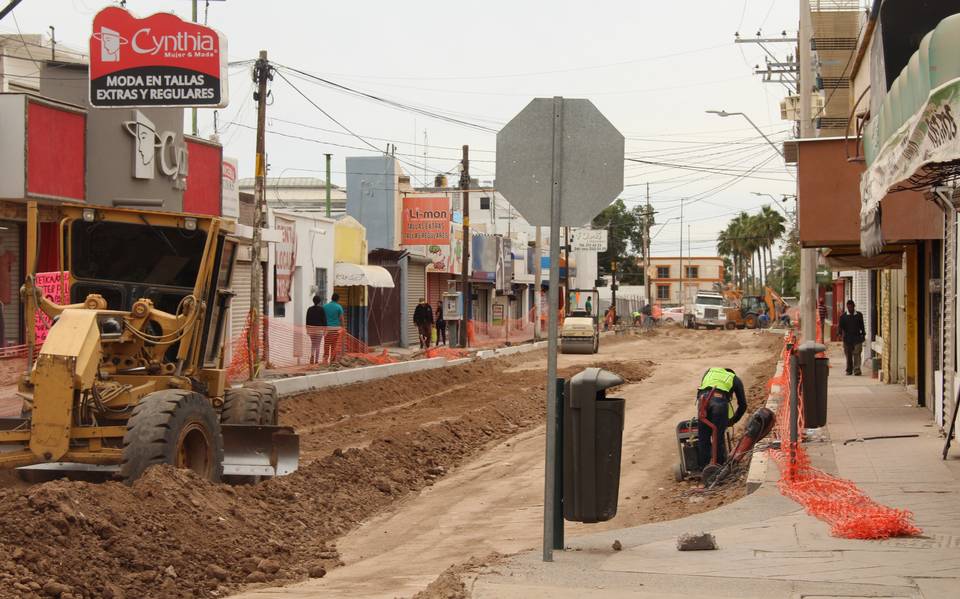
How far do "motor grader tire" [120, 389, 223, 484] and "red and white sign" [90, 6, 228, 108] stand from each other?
436 inches

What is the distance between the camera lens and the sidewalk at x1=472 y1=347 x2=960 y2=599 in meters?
6.77

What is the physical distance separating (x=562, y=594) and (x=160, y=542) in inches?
124

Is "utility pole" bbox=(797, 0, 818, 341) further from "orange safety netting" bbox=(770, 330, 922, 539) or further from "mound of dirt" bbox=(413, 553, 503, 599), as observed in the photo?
"mound of dirt" bbox=(413, 553, 503, 599)

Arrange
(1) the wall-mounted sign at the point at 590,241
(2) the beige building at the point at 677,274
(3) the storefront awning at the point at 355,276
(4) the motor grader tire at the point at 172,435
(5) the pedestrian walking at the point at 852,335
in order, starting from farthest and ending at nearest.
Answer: (2) the beige building at the point at 677,274 < (1) the wall-mounted sign at the point at 590,241 < (3) the storefront awning at the point at 355,276 < (5) the pedestrian walking at the point at 852,335 < (4) the motor grader tire at the point at 172,435

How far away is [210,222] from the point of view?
36.7 feet

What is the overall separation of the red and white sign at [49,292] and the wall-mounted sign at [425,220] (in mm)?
33214

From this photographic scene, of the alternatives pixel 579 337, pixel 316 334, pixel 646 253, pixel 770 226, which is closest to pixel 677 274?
pixel 770 226

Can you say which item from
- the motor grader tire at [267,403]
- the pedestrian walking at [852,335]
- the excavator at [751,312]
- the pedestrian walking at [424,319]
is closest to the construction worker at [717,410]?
the motor grader tire at [267,403]

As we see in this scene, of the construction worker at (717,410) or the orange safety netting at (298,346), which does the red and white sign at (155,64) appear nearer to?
the orange safety netting at (298,346)

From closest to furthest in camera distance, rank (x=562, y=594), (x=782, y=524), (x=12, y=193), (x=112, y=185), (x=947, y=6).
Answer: (x=562, y=594) < (x=782, y=524) < (x=947, y=6) < (x=12, y=193) < (x=112, y=185)

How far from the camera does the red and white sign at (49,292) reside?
1077 cm

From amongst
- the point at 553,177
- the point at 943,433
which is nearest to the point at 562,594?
the point at 553,177

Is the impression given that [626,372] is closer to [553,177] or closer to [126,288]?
[126,288]

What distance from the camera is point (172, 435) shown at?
9734 mm
